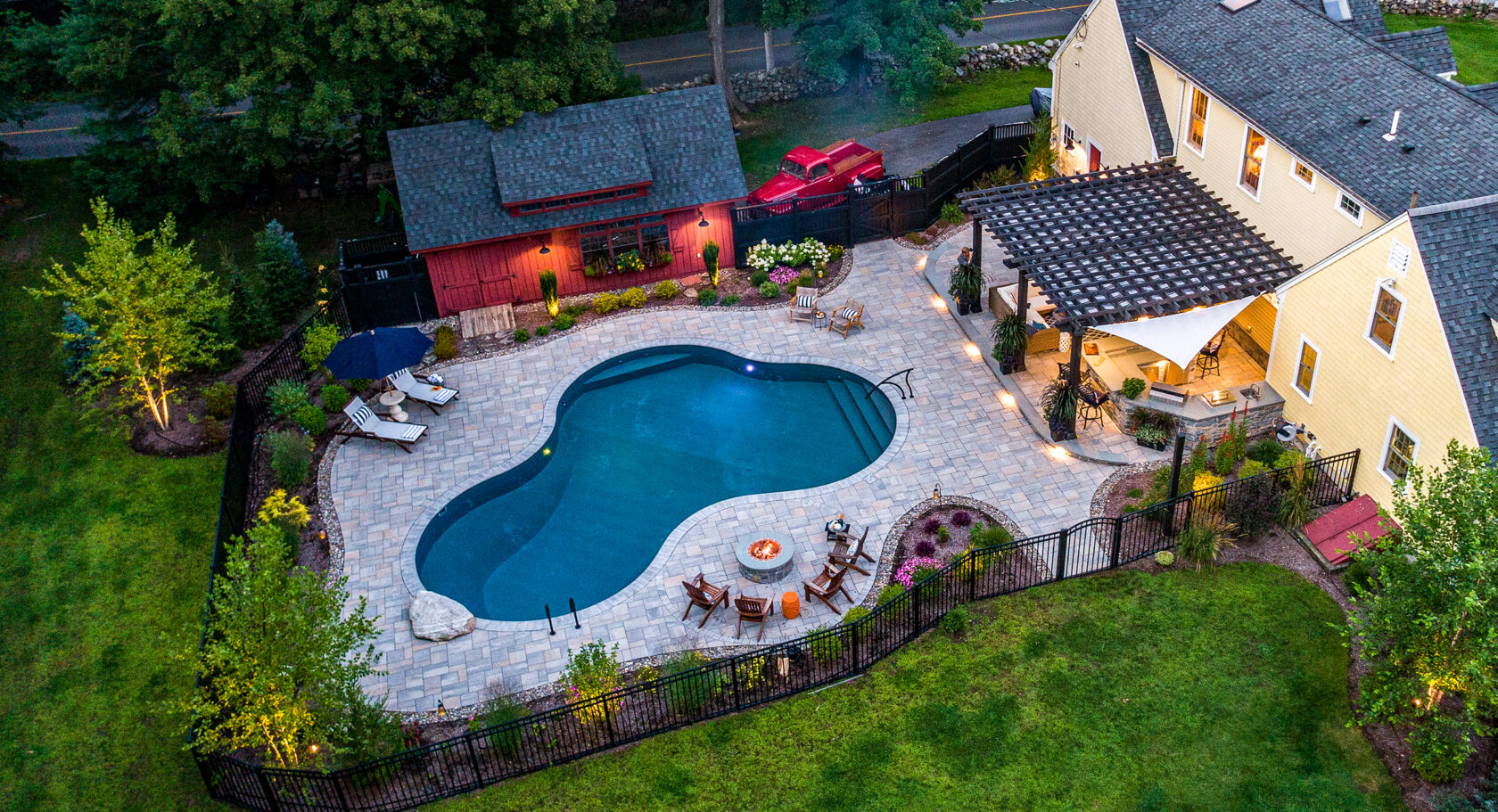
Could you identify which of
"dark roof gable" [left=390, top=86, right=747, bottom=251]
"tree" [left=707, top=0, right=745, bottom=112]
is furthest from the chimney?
"tree" [left=707, top=0, right=745, bottom=112]

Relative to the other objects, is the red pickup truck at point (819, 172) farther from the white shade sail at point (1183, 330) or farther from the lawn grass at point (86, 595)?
the lawn grass at point (86, 595)

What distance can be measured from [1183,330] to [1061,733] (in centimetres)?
994

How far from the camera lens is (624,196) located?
32.3 metres

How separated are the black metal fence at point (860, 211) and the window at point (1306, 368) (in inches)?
511

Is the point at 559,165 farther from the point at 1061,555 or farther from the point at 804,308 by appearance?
the point at 1061,555

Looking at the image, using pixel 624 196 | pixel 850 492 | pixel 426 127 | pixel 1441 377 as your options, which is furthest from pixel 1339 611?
pixel 426 127

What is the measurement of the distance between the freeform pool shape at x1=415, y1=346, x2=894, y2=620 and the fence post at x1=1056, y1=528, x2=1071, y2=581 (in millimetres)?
5814

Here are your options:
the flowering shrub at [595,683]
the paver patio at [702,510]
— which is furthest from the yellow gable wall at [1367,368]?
the flowering shrub at [595,683]

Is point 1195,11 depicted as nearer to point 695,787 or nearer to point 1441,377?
point 1441,377

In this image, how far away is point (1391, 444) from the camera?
2231cm

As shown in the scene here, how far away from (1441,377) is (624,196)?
20.4 m

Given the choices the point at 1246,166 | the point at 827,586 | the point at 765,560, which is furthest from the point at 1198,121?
the point at 765,560

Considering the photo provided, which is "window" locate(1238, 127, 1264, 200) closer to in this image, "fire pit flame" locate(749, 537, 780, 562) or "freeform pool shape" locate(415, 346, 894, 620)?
"freeform pool shape" locate(415, 346, 894, 620)

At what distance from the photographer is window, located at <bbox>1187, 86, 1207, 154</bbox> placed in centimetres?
2822
